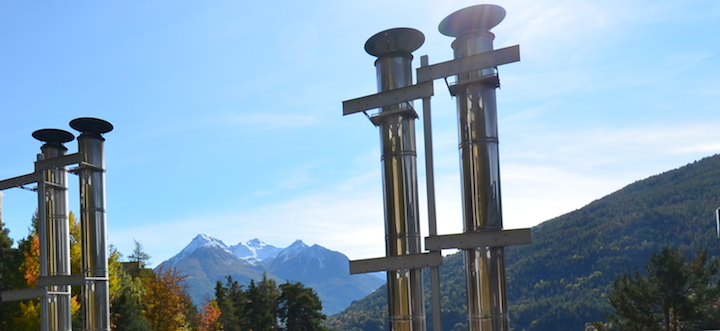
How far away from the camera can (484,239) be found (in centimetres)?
845

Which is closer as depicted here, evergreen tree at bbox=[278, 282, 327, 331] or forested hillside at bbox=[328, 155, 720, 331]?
evergreen tree at bbox=[278, 282, 327, 331]

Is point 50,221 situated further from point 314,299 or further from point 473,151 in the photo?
point 314,299

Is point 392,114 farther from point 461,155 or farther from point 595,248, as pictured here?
point 595,248

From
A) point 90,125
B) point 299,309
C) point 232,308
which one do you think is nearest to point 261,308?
point 232,308

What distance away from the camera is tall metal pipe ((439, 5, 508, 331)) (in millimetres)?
8555

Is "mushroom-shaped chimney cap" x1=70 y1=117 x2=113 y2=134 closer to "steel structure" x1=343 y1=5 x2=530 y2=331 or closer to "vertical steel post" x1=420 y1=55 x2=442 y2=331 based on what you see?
"steel structure" x1=343 y1=5 x2=530 y2=331

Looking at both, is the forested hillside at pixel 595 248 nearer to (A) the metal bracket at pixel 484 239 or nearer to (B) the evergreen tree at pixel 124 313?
(B) the evergreen tree at pixel 124 313

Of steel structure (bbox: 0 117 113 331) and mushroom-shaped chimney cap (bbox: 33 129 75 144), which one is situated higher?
mushroom-shaped chimney cap (bbox: 33 129 75 144)

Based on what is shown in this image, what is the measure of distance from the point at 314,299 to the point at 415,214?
3955cm

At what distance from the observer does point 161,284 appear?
118 feet

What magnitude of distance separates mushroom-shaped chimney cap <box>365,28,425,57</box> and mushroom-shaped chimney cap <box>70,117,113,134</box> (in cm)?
666

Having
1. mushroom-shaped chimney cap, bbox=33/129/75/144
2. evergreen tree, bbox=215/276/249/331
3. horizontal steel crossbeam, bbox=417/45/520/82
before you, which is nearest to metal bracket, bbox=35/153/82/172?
mushroom-shaped chimney cap, bbox=33/129/75/144

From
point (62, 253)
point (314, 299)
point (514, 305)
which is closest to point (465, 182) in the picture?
point (62, 253)

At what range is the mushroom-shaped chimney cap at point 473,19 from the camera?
8961 mm
